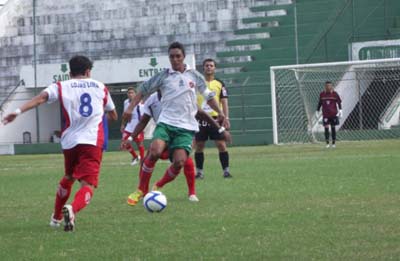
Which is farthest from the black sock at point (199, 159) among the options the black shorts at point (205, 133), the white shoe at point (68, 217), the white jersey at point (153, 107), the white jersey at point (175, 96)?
the white shoe at point (68, 217)

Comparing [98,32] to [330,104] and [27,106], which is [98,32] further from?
[27,106]

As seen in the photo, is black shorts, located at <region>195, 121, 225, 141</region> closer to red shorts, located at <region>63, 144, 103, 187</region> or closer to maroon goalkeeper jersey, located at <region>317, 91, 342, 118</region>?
red shorts, located at <region>63, 144, 103, 187</region>

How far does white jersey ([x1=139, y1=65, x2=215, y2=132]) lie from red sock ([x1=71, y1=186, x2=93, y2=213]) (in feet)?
8.25

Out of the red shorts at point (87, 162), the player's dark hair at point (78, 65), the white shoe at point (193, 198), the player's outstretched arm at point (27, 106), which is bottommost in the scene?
the white shoe at point (193, 198)

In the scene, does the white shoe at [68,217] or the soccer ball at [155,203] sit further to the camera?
the soccer ball at [155,203]

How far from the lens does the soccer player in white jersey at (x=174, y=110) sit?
39.9ft

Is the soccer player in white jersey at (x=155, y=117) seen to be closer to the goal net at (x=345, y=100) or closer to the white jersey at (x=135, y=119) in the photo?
the white jersey at (x=135, y=119)

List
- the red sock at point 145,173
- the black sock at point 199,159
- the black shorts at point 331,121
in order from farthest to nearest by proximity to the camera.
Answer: the black shorts at point 331,121 → the black sock at point 199,159 → the red sock at point 145,173

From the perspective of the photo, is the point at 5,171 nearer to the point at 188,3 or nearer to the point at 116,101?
the point at 116,101

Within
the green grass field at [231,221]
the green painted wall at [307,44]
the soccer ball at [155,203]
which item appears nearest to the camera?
the green grass field at [231,221]

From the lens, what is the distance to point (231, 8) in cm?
4291

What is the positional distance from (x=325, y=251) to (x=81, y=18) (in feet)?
129

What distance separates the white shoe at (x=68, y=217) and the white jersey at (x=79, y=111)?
32.7 inches

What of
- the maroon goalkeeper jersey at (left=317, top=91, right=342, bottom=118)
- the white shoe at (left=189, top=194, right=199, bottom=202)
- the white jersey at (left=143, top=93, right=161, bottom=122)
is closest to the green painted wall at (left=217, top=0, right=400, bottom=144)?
the maroon goalkeeper jersey at (left=317, top=91, right=342, bottom=118)
